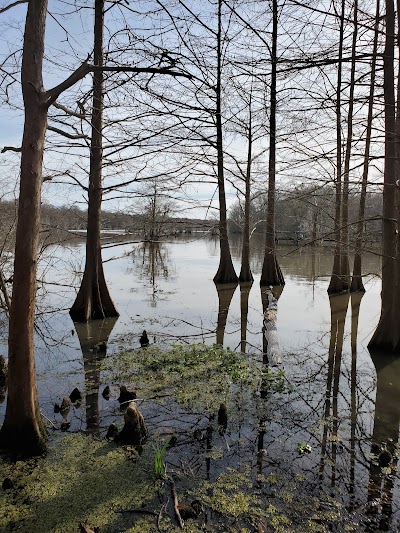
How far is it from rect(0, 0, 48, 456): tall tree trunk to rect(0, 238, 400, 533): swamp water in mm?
323

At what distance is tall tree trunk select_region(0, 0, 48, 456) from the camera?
12.0ft

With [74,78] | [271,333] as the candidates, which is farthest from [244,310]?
[74,78]

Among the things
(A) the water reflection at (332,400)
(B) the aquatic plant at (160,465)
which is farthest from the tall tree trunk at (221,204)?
(B) the aquatic plant at (160,465)

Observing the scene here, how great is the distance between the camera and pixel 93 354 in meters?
7.12

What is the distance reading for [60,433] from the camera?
4223 millimetres

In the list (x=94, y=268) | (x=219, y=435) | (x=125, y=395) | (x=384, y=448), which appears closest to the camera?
(x=384, y=448)

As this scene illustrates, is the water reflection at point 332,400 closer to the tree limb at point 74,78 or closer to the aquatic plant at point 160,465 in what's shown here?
the aquatic plant at point 160,465

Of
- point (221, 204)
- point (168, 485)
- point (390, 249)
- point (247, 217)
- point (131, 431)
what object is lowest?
point (168, 485)

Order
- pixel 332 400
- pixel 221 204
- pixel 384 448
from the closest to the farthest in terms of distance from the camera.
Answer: pixel 384 448 < pixel 332 400 < pixel 221 204

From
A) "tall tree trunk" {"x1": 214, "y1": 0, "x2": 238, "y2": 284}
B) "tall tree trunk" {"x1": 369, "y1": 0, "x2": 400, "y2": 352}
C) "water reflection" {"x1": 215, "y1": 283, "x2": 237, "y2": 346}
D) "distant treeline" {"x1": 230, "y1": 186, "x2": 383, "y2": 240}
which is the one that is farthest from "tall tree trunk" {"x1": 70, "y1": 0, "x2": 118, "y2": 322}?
"tall tree trunk" {"x1": 214, "y1": 0, "x2": 238, "y2": 284}

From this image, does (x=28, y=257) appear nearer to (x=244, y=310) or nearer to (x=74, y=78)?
(x=74, y=78)

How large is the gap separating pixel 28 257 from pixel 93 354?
3.78 metres

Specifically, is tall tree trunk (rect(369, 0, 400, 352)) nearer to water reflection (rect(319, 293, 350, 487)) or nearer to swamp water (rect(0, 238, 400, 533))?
swamp water (rect(0, 238, 400, 533))

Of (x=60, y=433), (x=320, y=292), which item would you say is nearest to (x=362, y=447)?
(x=60, y=433)
